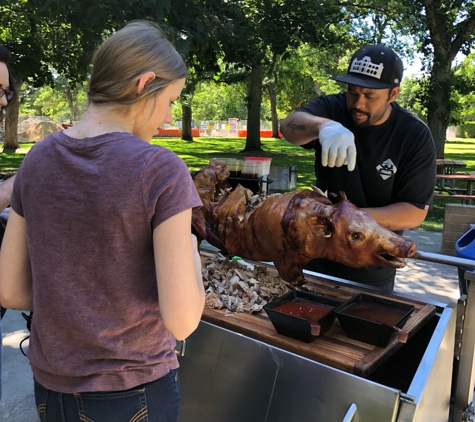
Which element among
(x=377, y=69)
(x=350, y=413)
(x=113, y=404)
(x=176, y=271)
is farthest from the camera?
(x=377, y=69)

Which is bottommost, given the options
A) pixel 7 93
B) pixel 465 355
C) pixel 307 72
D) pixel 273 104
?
pixel 465 355

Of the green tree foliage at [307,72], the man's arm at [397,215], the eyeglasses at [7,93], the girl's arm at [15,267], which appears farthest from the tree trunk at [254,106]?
the girl's arm at [15,267]

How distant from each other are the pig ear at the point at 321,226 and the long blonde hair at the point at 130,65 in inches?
38.0

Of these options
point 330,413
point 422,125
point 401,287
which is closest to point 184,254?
point 330,413

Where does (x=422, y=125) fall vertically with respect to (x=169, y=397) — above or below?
above

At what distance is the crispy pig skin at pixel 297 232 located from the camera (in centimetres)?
168

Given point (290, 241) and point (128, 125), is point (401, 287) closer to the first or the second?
point (290, 241)

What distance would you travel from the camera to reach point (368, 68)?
2.29 m

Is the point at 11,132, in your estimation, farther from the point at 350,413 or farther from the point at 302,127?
the point at 350,413

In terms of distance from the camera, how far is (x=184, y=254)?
0.96m

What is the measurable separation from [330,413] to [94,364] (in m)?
0.84

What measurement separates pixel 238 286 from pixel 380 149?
107 centimetres

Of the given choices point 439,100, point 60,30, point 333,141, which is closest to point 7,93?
point 333,141

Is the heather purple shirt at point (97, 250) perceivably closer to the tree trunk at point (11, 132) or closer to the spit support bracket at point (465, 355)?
the spit support bracket at point (465, 355)
